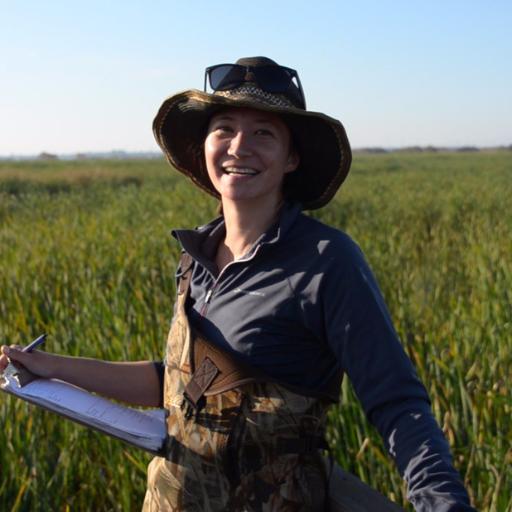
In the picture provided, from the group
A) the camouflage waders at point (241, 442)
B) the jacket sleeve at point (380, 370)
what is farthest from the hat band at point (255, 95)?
the camouflage waders at point (241, 442)

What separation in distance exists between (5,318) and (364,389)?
3.25 meters

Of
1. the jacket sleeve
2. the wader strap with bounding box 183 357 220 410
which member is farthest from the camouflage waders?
the jacket sleeve

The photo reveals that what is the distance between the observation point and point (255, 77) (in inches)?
56.5

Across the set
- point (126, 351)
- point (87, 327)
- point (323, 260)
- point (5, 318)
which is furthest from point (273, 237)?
point (5, 318)

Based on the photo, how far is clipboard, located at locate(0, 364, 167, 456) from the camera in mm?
1270

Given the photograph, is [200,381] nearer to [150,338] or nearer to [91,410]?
[91,410]

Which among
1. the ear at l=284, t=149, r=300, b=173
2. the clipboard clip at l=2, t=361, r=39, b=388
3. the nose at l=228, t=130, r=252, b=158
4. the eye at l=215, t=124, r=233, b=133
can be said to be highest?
the eye at l=215, t=124, r=233, b=133

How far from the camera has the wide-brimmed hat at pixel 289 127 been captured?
1407 millimetres

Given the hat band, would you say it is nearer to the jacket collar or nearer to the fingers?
the jacket collar

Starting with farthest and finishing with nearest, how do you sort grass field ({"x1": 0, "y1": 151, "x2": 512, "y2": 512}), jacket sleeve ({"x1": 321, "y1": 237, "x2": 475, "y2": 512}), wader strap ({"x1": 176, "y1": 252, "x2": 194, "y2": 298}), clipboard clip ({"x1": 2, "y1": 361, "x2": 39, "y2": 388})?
grass field ({"x1": 0, "y1": 151, "x2": 512, "y2": 512}) < wader strap ({"x1": 176, "y1": 252, "x2": 194, "y2": 298}) < clipboard clip ({"x1": 2, "y1": 361, "x2": 39, "y2": 388}) < jacket sleeve ({"x1": 321, "y1": 237, "x2": 475, "y2": 512})

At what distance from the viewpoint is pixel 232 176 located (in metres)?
1.42

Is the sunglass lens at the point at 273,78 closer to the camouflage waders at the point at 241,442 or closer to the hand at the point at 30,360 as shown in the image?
the camouflage waders at the point at 241,442

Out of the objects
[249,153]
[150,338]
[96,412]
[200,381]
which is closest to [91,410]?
[96,412]

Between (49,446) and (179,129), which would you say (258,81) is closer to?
(179,129)
